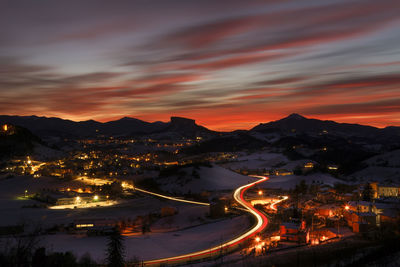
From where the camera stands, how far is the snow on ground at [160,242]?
3731 centimetres

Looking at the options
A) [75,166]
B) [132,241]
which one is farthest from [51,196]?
[75,166]

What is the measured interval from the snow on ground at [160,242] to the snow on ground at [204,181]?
3331 cm

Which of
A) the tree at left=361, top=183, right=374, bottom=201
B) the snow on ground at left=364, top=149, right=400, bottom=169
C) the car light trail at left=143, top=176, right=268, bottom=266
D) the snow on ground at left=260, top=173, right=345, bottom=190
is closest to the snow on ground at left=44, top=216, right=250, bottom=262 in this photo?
the car light trail at left=143, top=176, right=268, bottom=266

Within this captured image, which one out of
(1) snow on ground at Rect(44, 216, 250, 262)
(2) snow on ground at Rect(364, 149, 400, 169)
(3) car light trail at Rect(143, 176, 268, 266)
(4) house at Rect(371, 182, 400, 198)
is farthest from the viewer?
(2) snow on ground at Rect(364, 149, 400, 169)

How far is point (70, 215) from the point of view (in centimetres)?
5491

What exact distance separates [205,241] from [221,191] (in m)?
36.1

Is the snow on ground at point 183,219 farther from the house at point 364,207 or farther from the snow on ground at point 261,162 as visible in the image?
the snow on ground at point 261,162

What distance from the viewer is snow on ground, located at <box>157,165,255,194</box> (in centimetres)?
8312

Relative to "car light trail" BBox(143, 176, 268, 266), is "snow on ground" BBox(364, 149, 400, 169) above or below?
above

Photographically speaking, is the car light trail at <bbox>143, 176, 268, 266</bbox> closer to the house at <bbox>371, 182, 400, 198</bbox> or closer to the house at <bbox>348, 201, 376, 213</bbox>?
the house at <bbox>348, 201, 376, 213</bbox>

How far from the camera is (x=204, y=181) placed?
8650 centimetres

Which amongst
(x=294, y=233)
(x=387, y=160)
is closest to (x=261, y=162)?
(x=387, y=160)

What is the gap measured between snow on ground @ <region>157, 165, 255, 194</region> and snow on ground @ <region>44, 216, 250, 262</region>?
33308mm

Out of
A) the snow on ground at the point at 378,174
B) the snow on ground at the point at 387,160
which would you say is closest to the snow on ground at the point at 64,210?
the snow on ground at the point at 378,174
